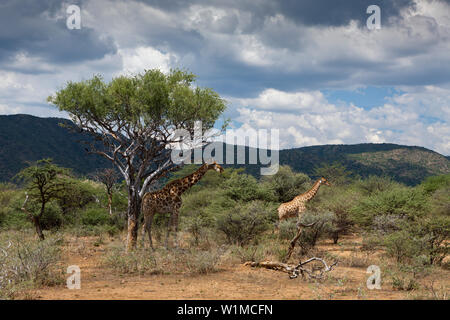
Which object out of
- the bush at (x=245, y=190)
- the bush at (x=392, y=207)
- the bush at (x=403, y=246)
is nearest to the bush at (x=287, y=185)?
the bush at (x=245, y=190)

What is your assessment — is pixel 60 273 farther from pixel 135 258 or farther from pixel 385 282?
pixel 385 282

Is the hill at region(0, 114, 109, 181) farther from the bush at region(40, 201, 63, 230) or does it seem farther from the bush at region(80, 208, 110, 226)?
the bush at region(80, 208, 110, 226)

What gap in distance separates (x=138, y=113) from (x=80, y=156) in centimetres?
7607

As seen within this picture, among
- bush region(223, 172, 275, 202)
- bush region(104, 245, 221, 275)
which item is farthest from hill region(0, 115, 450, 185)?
bush region(104, 245, 221, 275)

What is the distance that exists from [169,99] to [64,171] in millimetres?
6919

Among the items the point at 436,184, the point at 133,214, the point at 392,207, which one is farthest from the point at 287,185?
Answer: the point at 436,184

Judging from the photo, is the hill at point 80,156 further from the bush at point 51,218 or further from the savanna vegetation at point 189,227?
the savanna vegetation at point 189,227

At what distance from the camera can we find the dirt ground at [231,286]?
823 cm

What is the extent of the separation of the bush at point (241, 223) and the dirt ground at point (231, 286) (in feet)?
9.57

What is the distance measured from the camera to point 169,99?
47.2ft

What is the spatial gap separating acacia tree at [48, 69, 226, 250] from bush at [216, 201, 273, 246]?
2691mm

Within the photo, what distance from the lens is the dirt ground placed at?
8.23 metres

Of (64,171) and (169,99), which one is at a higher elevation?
(169,99)
